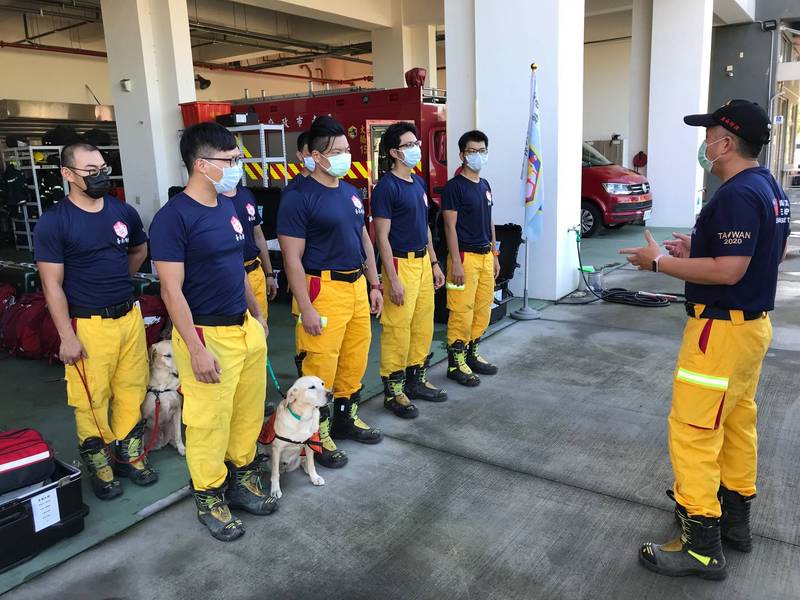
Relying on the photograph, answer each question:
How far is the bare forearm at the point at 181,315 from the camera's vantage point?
2691 mm

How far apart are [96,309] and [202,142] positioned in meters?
1.10

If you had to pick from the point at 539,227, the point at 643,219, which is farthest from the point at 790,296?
the point at 643,219

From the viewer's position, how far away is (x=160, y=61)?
369 inches

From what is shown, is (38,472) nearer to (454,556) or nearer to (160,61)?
(454,556)

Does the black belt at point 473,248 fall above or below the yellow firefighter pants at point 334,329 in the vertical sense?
above

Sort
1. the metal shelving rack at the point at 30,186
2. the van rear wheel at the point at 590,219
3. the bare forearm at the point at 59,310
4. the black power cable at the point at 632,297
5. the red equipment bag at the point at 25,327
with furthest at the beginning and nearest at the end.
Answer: the van rear wheel at the point at 590,219, the metal shelving rack at the point at 30,186, the black power cable at the point at 632,297, the red equipment bag at the point at 25,327, the bare forearm at the point at 59,310

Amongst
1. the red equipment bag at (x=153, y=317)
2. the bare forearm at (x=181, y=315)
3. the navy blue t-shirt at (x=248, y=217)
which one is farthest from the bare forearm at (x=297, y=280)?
the red equipment bag at (x=153, y=317)

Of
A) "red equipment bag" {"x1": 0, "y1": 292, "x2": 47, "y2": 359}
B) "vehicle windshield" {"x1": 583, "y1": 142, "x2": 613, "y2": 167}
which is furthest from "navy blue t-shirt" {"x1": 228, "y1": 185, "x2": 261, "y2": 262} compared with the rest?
"vehicle windshield" {"x1": 583, "y1": 142, "x2": 613, "y2": 167}

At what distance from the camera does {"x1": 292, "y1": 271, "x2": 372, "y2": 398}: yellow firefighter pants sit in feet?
11.7

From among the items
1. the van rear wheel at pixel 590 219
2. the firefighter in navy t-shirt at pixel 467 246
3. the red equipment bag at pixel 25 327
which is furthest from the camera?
the van rear wheel at pixel 590 219

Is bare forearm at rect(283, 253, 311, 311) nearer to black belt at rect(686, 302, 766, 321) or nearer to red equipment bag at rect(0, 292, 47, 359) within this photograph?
black belt at rect(686, 302, 766, 321)

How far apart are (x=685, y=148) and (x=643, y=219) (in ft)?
5.91

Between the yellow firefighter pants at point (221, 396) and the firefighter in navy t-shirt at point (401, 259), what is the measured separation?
1.34 meters

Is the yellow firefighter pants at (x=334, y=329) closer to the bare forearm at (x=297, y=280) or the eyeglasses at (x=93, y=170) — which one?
the bare forearm at (x=297, y=280)
